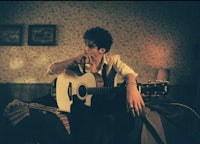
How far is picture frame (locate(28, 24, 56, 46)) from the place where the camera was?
4.00 metres

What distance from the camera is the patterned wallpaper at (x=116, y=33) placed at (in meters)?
3.88

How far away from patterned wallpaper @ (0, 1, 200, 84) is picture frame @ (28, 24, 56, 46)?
74 mm

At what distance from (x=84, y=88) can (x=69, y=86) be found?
231 millimetres

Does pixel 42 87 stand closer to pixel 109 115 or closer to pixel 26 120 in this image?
pixel 26 120

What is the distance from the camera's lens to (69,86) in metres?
2.46

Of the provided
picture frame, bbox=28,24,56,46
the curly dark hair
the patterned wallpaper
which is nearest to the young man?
the curly dark hair

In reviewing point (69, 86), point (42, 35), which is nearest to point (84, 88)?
point (69, 86)

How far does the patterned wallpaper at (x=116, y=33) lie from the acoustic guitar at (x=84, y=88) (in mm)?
1561

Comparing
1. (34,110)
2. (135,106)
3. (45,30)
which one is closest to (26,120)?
(34,110)

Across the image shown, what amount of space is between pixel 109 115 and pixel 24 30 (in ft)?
8.99

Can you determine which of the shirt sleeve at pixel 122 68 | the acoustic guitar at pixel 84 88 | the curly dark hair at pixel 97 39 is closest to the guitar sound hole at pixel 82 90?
the acoustic guitar at pixel 84 88

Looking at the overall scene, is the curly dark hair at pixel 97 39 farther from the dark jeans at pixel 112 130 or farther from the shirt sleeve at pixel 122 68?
the dark jeans at pixel 112 130

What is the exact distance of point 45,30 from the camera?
4008 millimetres

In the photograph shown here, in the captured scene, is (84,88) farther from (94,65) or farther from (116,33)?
(116,33)
